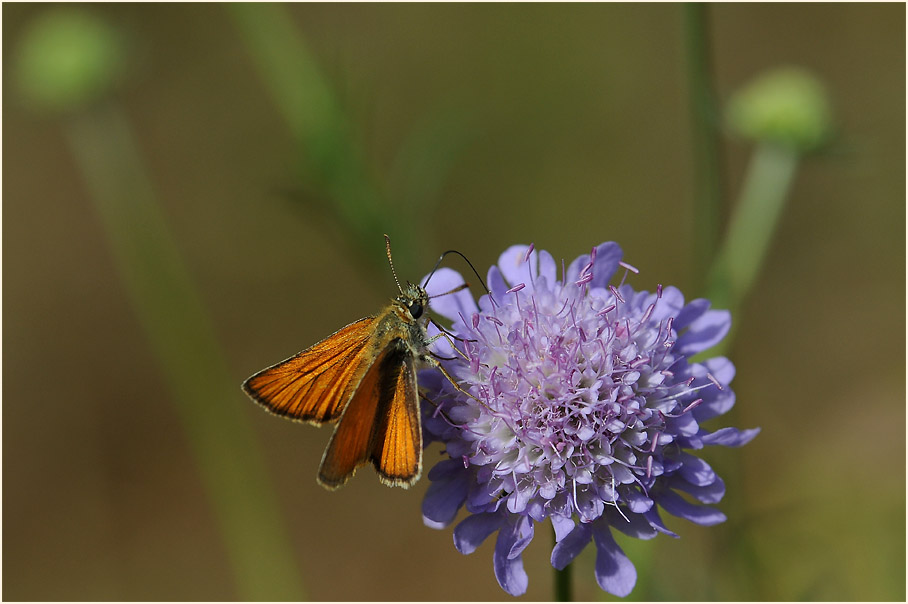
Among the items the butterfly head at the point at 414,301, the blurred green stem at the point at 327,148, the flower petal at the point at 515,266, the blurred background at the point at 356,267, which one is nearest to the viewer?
the butterfly head at the point at 414,301

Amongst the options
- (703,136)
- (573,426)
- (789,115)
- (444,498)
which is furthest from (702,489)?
(789,115)

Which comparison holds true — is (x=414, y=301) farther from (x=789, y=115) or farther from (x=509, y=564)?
(x=789, y=115)

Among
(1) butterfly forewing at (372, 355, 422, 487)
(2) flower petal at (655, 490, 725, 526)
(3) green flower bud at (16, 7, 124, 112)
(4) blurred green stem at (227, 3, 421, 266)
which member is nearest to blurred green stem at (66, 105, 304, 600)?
(3) green flower bud at (16, 7, 124, 112)

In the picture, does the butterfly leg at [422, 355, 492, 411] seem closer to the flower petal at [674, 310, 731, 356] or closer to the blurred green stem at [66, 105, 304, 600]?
the flower petal at [674, 310, 731, 356]

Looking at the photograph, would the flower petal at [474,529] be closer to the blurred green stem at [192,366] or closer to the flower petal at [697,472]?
the flower petal at [697,472]

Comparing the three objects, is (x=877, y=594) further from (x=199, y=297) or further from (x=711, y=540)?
(x=199, y=297)

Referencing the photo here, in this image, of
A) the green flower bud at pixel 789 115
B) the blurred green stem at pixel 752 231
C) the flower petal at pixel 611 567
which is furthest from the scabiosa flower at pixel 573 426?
the green flower bud at pixel 789 115
